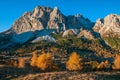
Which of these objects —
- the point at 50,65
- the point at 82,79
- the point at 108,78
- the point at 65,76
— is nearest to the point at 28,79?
the point at 65,76

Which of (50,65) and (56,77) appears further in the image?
(50,65)

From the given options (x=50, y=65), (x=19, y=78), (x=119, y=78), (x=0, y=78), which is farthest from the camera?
(x=50, y=65)

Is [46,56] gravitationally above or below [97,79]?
above

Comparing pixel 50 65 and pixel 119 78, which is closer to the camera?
pixel 119 78

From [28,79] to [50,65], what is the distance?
94.3 meters

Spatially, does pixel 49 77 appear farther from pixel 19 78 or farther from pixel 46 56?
pixel 46 56

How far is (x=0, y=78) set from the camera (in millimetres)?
52656

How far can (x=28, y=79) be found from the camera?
46.5m

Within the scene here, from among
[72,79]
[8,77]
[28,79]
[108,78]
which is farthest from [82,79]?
[8,77]

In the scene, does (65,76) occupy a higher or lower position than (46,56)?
lower

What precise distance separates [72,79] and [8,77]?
15.3 meters

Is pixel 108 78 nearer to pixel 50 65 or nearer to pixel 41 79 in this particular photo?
pixel 41 79

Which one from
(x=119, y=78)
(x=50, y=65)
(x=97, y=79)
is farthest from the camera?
(x=50, y=65)

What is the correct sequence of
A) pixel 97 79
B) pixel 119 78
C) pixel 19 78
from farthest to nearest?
pixel 19 78 → pixel 119 78 → pixel 97 79
